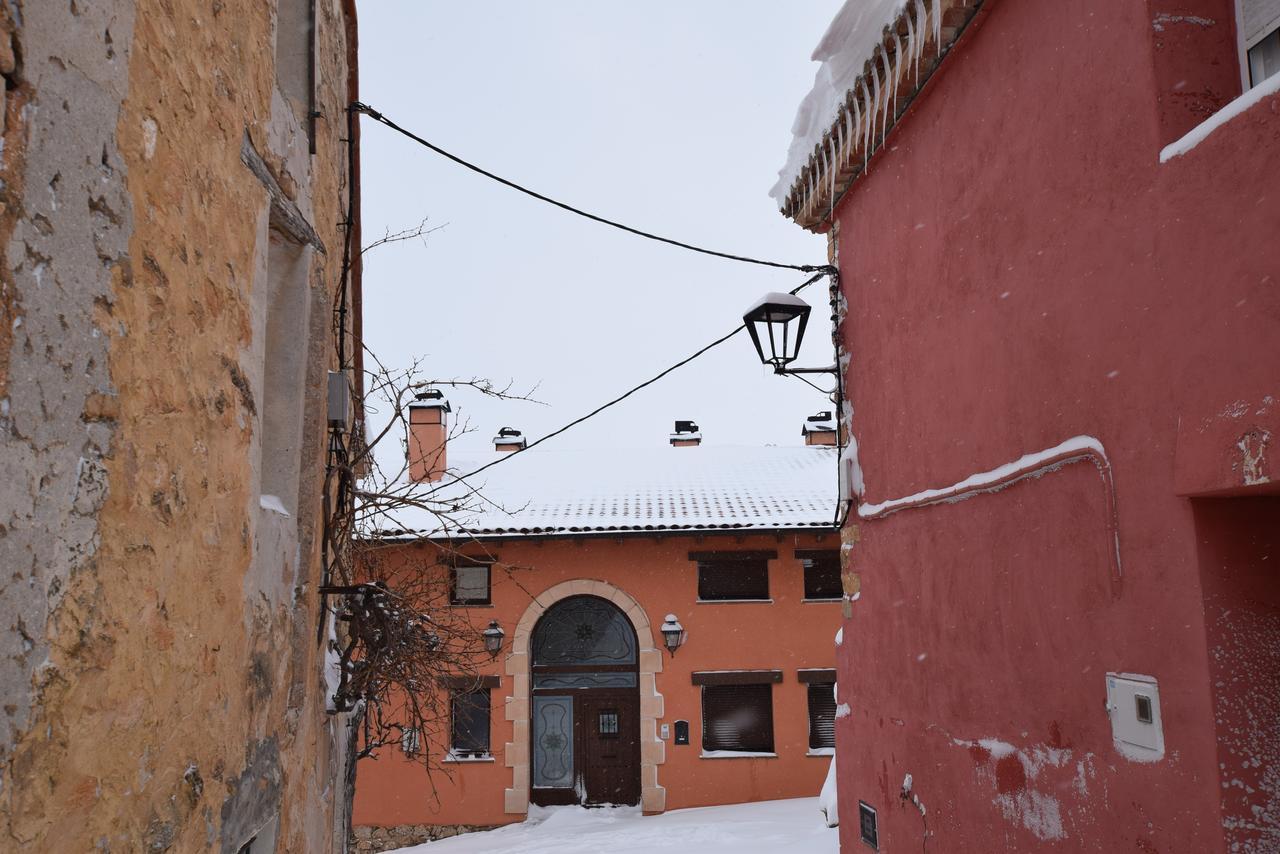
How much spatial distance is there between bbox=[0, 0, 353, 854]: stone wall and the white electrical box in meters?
2.60

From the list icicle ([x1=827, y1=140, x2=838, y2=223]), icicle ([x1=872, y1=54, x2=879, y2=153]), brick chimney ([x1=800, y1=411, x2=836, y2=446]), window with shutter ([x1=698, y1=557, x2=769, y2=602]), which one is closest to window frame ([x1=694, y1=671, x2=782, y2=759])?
window with shutter ([x1=698, y1=557, x2=769, y2=602])

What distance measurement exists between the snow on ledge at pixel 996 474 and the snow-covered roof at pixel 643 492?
7.35 meters

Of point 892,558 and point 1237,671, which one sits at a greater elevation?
point 892,558

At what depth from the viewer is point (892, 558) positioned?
16.2 ft

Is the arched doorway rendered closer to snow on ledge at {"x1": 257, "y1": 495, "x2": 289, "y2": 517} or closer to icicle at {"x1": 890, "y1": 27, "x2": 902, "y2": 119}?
icicle at {"x1": 890, "y1": 27, "x2": 902, "y2": 119}

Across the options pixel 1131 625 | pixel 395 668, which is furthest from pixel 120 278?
pixel 395 668

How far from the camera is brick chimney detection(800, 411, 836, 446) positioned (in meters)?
19.2

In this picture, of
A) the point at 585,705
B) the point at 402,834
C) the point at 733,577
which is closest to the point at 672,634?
the point at 733,577

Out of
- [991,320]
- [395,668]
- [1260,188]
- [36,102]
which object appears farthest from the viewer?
[395,668]

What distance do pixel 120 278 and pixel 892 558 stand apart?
3.84 metres

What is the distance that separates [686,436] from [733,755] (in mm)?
7977

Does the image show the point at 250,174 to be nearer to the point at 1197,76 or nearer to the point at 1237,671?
the point at 1197,76

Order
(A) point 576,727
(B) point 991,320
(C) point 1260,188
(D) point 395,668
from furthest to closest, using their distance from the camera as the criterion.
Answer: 1. (A) point 576,727
2. (D) point 395,668
3. (B) point 991,320
4. (C) point 1260,188

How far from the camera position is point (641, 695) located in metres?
13.6
